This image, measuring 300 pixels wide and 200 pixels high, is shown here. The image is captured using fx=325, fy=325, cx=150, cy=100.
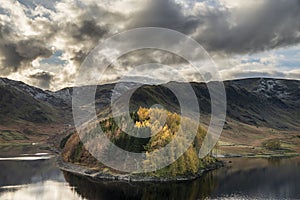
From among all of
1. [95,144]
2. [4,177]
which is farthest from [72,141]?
[4,177]

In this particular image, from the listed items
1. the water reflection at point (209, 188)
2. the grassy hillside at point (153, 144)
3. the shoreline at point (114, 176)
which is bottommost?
the water reflection at point (209, 188)

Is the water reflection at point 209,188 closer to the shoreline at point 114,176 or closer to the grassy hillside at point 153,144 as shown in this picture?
the shoreline at point 114,176

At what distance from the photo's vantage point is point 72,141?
547ft

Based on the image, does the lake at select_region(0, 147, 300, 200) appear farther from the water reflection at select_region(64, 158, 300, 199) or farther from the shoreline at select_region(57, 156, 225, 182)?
the shoreline at select_region(57, 156, 225, 182)

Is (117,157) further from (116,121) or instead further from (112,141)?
(116,121)

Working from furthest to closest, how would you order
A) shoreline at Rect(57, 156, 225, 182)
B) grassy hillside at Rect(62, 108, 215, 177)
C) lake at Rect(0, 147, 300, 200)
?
grassy hillside at Rect(62, 108, 215, 177)
shoreline at Rect(57, 156, 225, 182)
lake at Rect(0, 147, 300, 200)

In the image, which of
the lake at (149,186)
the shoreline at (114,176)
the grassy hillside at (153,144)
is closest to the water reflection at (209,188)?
the lake at (149,186)

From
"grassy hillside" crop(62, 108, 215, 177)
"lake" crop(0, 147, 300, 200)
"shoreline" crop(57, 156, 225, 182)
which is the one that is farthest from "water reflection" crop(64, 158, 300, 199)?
"grassy hillside" crop(62, 108, 215, 177)

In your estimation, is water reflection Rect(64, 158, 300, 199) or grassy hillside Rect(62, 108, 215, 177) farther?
grassy hillside Rect(62, 108, 215, 177)

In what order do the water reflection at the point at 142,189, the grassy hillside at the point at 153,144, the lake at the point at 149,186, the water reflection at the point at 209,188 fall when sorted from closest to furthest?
1. the water reflection at the point at 142,189
2. the lake at the point at 149,186
3. the water reflection at the point at 209,188
4. the grassy hillside at the point at 153,144

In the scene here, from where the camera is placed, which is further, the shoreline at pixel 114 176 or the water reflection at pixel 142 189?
the shoreline at pixel 114 176

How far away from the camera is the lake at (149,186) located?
9319cm

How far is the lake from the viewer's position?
93.2 meters

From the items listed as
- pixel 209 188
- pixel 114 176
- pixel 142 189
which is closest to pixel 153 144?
pixel 114 176
